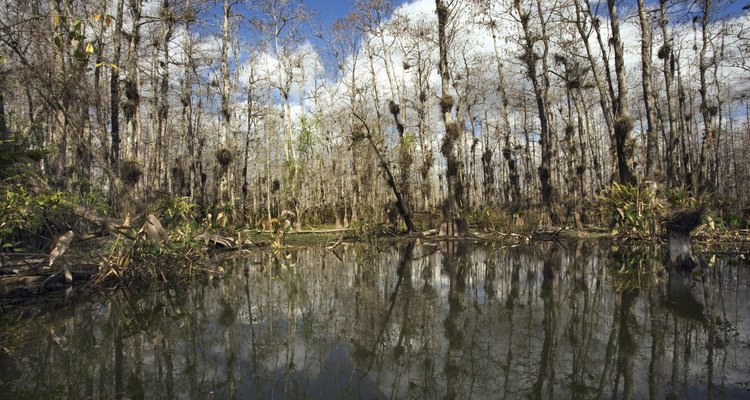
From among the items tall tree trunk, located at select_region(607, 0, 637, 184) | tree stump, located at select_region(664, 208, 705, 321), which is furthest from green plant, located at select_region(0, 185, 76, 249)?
tall tree trunk, located at select_region(607, 0, 637, 184)

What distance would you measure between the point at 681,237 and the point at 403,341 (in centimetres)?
652

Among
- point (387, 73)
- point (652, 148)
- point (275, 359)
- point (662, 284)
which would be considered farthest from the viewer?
point (387, 73)

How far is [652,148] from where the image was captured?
10859mm

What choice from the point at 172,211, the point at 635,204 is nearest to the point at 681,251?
the point at 635,204

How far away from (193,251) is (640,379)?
8.85m

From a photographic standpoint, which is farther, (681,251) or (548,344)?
(681,251)

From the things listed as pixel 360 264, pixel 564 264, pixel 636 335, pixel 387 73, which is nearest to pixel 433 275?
pixel 360 264

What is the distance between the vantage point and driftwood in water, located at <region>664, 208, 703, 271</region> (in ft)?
24.4

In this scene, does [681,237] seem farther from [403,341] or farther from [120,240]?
[120,240]

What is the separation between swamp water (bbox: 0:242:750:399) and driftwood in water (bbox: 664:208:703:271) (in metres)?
0.45

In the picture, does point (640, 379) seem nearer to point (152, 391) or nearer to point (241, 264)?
point (152, 391)

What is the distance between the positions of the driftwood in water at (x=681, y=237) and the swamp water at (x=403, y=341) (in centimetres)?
45

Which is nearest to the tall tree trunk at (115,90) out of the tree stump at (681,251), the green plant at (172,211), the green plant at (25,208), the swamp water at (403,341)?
the green plant at (172,211)

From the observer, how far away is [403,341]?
4.23 meters
